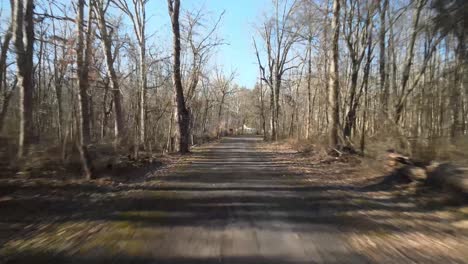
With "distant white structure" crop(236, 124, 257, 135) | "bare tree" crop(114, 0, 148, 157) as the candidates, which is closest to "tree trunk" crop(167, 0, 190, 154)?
"bare tree" crop(114, 0, 148, 157)

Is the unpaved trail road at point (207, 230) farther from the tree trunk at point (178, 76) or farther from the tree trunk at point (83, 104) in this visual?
the tree trunk at point (178, 76)

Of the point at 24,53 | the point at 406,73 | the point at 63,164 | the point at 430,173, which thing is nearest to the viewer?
the point at 430,173

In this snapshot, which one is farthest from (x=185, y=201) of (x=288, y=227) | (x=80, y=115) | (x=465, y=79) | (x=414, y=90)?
(x=414, y=90)

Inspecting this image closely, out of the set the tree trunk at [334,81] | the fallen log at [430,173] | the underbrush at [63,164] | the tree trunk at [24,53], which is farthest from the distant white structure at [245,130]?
the tree trunk at [24,53]

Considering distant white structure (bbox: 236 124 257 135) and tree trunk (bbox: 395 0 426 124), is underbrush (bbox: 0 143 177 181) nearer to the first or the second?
tree trunk (bbox: 395 0 426 124)

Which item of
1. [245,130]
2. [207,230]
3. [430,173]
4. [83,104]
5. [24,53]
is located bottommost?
[207,230]

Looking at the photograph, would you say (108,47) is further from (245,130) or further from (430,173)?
(245,130)

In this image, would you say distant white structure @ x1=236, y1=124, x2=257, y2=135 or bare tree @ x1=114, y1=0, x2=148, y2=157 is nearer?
bare tree @ x1=114, y1=0, x2=148, y2=157

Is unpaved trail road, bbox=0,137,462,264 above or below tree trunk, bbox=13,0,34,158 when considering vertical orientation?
below

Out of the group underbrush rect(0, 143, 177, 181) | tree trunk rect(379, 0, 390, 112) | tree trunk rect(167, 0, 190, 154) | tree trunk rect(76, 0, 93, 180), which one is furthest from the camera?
tree trunk rect(167, 0, 190, 154)

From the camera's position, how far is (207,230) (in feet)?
23.0

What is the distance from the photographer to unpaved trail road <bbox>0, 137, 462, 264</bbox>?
18.4 ft

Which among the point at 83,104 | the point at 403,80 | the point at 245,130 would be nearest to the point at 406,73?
the point at 403,80

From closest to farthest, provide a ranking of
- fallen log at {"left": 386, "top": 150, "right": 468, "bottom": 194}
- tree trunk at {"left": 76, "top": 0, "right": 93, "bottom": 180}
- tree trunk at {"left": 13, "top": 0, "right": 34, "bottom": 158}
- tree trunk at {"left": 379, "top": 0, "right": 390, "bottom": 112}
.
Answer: fallen log at {"left": 386, "top": 150, "right": 468, "bottom": 194} < tree trunk at {"left": 13, "top": 0, "right": 34, "bottom": 158} < tree trunk at {"left": 76, "top": 0, "right": 93, "bottom": 180} < tree trunk at {"left": 379, "top": 0, "right": 390, "bottom": 112}
